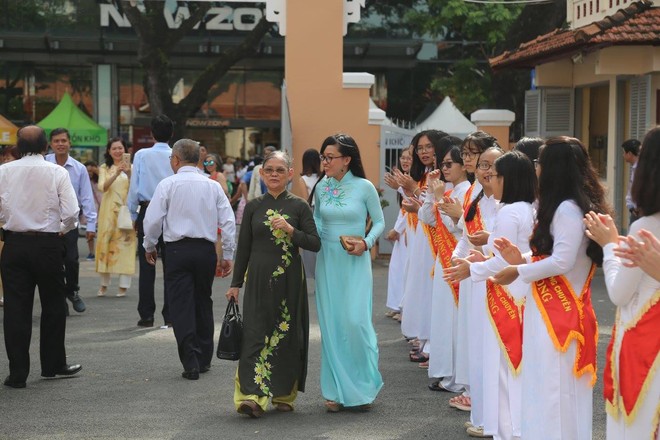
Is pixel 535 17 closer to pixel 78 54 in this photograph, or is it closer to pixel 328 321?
pixel 78 54

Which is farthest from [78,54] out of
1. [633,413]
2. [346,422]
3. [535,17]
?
[633,413]

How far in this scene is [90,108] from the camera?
34438mm

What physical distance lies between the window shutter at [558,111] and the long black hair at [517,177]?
14.7 m

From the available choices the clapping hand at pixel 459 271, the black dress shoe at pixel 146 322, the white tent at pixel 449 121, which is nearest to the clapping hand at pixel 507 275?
the clapping hand at pixel 459 271

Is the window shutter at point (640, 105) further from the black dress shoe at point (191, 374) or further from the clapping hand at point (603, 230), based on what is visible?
the clapping hand at point (603, 230)

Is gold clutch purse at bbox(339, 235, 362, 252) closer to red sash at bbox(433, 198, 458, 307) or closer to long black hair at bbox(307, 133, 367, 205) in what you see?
long black hair at bbox(307, 133, 367, 205)

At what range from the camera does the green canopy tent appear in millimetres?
27484

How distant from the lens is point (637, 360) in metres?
5.09

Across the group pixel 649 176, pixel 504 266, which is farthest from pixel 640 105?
pixel 649 176

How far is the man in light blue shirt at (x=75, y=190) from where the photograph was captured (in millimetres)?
12547

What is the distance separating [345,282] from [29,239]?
2.50m

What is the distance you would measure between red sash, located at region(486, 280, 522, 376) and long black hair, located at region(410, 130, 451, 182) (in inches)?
105

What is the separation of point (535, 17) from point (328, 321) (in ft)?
59.3

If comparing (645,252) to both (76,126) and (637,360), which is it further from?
(76,126)
